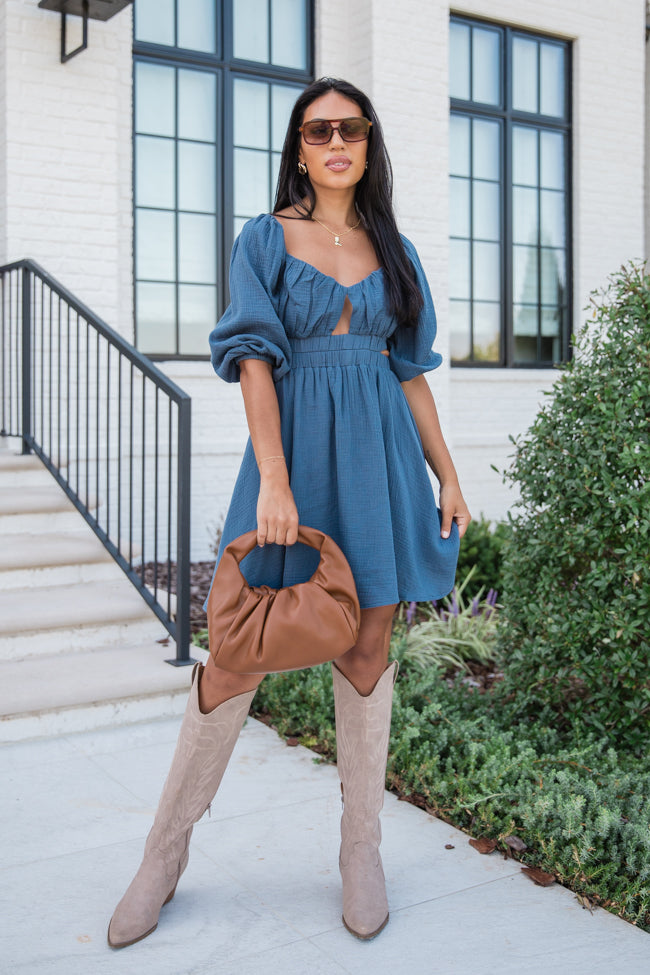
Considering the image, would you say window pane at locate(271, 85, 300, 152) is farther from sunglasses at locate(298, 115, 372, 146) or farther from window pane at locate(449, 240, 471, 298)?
sunglasses at locate(298, 115, 372, 146)

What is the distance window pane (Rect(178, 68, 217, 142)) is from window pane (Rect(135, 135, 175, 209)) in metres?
0.17

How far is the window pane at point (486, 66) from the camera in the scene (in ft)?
24.1

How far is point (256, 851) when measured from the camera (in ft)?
7.76

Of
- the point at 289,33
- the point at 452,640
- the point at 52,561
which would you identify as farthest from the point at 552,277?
the point at 52,561

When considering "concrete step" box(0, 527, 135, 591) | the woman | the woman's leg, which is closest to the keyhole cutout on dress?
the woman

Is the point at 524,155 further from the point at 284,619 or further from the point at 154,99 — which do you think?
the point at 284,619

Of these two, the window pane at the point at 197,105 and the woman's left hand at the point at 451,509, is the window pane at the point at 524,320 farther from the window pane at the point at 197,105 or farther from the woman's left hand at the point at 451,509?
the woman's left hand at the point at 451,509

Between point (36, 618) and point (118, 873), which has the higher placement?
point (36, 618)

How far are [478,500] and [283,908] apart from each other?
5383mm

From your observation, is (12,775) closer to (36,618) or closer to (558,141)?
(36,618)

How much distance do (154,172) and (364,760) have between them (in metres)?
4.91

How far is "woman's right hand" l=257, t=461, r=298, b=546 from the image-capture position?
179cm

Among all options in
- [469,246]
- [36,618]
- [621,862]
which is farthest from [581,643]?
[469,246]

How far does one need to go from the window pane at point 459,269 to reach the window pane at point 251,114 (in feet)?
6.01
